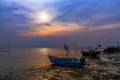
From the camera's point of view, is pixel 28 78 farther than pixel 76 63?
No

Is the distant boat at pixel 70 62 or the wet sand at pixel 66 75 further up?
the distant boat at pixel 70 62

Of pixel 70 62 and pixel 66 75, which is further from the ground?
pixel 70 62

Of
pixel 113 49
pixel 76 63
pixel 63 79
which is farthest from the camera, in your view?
pixel 113 49

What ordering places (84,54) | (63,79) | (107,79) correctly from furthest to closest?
(84,54)
(63,79)
(107,79)

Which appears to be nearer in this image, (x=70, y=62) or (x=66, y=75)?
(x=66, y=75)

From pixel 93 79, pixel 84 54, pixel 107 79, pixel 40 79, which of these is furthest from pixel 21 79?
pixel 84 54

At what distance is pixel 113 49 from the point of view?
8862cm

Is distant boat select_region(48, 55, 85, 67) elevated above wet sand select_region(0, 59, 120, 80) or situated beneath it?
elevated above

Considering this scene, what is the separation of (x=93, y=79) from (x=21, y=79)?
10.7 metres

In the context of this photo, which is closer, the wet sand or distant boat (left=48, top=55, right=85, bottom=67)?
the wet sand

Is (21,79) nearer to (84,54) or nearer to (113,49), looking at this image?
(84,54)

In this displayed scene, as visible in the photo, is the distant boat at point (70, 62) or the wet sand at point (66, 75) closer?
the wet sand at point (66, 75)

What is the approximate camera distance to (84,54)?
79688mm

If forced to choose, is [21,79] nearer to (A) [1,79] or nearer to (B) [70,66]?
(A) [1,79]
